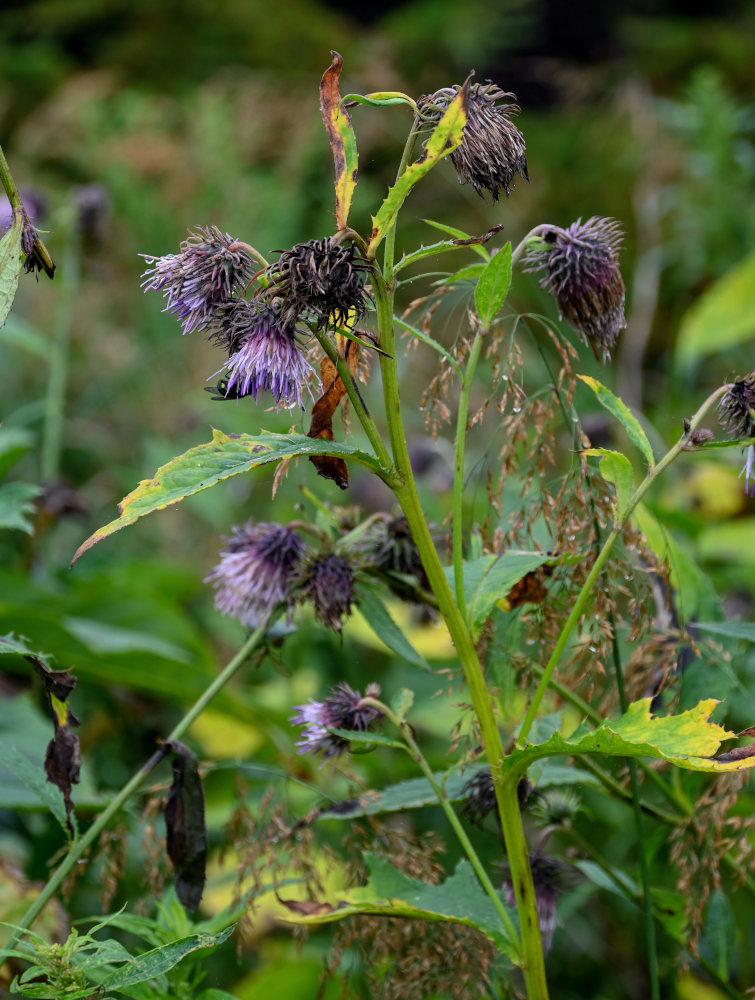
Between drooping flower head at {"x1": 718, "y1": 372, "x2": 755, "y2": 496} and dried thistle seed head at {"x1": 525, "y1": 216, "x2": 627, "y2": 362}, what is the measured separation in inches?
3.5

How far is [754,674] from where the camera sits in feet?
4.00

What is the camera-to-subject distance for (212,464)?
557 mm

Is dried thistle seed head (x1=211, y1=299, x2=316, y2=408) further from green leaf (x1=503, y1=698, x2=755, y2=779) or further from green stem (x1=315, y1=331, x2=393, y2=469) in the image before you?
green leaf (x1=503, y1=698, x2=755, y2=779)

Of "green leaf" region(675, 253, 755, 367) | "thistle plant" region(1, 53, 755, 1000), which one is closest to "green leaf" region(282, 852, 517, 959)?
"thistle plant" region(1, 53, 755, 1000)

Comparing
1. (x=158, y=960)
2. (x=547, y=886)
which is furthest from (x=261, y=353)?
(x=547, y=886)

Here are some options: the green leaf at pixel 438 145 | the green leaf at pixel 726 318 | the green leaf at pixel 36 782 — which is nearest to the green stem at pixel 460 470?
the green leaf at pixel 438 145

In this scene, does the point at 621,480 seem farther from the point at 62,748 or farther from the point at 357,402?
the point at 62,748

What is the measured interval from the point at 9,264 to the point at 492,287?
0.97 ft

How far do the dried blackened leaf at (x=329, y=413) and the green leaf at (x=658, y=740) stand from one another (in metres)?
0.21

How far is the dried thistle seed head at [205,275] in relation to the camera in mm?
594

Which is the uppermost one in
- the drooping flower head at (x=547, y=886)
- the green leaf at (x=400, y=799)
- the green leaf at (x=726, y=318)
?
the green leaf at (x=726, y=318)

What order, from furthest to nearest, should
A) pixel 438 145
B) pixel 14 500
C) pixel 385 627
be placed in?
1. pixel 14 500
2. pixel 385 627
3. pixel 438 145

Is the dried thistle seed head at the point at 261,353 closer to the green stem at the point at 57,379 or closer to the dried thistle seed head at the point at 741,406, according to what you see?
the dried thistle seed head at the point at 741,406

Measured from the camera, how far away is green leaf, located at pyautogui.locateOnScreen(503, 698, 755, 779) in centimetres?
53
